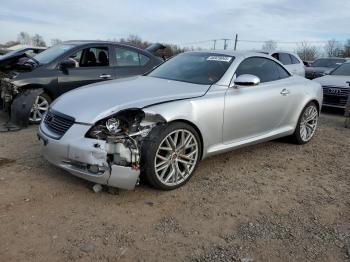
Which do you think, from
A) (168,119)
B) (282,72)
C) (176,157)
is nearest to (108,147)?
(168,119)

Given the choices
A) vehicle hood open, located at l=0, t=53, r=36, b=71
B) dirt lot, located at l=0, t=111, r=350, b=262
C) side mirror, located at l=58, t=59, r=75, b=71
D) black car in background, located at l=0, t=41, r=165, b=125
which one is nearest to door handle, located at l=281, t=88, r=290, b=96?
dirt lot, located at l=0, t=111, r=350, b=262

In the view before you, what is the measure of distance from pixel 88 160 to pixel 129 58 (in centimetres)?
471

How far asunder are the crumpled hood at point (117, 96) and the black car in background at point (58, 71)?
1909mm

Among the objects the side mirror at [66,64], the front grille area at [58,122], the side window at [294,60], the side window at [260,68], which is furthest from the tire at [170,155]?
the side window at [294,60]

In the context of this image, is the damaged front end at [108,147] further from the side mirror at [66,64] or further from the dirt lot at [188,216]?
the side mirror at [66,64]

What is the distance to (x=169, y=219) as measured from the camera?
365 centimetres

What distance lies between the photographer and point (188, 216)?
3723mm

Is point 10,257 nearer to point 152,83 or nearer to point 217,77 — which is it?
point 152,83

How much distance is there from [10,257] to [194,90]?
8.60ft

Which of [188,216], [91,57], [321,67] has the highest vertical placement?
[91,57]

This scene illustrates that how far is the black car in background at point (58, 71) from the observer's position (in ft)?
22.9

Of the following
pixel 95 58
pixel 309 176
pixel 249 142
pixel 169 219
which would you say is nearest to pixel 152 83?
pixel 249 142

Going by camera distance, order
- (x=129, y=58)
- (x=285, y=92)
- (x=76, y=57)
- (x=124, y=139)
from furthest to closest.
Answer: (x=129, y=58) → (x=76, y=57) → (x=285, y=92) → (x=124, y=139)

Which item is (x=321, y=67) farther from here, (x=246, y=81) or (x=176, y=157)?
(x=176, y=157)
